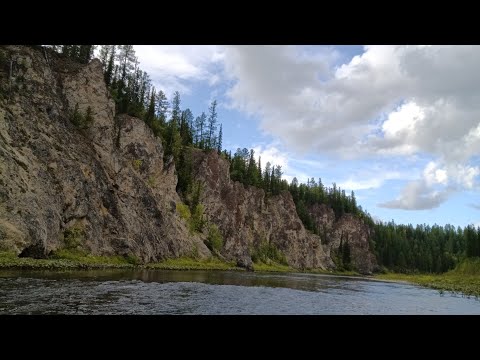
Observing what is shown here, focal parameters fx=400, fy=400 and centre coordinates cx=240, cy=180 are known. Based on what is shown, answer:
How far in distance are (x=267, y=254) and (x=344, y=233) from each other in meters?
79.8

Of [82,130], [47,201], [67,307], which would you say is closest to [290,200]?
[82,130]

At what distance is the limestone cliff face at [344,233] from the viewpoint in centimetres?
18762

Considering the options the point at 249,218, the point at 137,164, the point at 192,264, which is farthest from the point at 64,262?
the point at 249,218

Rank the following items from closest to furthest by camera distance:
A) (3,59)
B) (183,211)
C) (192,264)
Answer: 1. (3,59)
2. (192,264)
3. (183,211)

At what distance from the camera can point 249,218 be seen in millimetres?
123125

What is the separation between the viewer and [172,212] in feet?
263

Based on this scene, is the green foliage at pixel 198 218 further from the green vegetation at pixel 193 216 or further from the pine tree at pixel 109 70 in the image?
the pine tree at pixel 109 70

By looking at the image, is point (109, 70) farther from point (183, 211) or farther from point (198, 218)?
point (198, 218)

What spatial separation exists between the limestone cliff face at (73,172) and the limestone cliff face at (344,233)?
117922 mm

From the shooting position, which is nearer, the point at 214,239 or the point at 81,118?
the point at 81,118

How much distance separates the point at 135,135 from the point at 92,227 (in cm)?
3083

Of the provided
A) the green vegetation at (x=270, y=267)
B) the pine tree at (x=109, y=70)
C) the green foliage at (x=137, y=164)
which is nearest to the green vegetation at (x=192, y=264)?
the green vegetation at (x=270, y=267)
